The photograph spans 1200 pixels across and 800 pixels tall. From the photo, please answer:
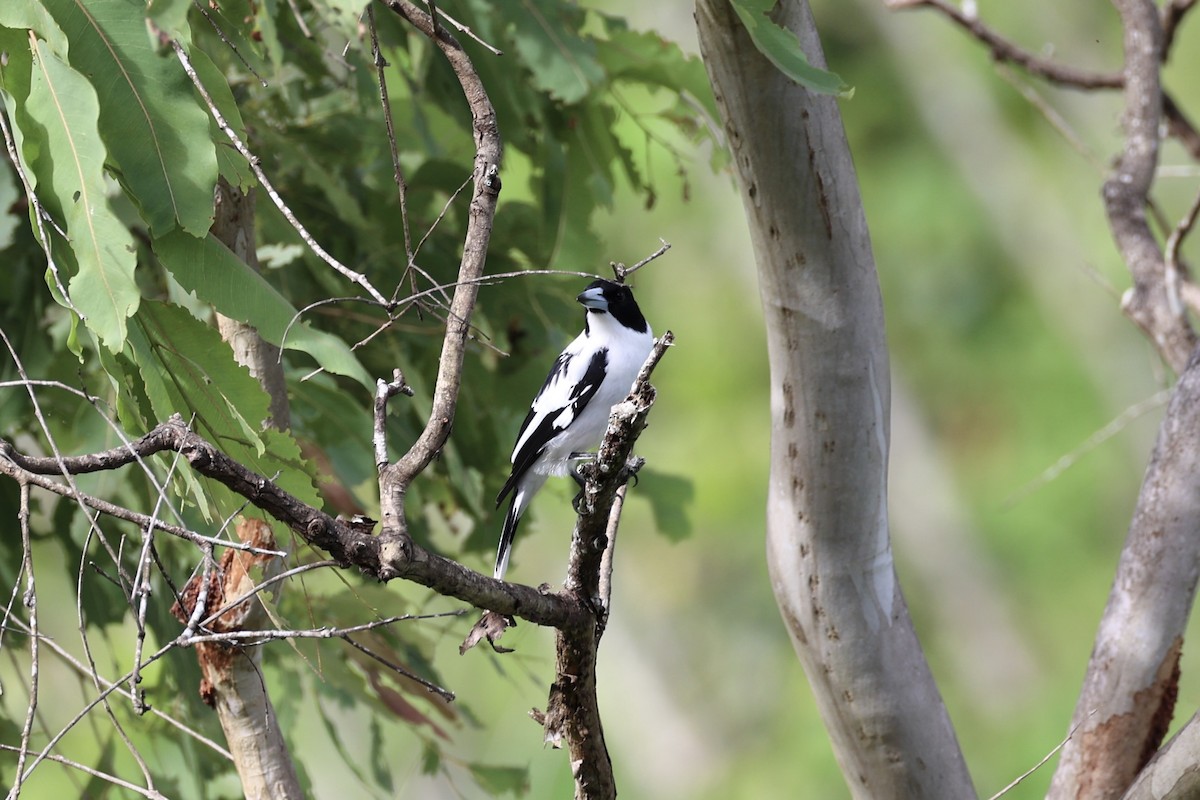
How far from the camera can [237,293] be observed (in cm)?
162

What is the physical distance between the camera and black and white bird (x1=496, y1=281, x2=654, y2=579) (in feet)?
9.68

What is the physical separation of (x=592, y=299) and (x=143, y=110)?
1542 millimetres

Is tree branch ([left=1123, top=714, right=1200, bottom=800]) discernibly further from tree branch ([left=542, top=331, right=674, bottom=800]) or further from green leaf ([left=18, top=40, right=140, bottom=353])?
green leaf ([left=18, top=40, right=140, bottom=353])

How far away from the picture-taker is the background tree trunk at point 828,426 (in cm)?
195

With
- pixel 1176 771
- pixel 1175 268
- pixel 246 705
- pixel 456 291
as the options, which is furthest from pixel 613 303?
pixel 1176 771

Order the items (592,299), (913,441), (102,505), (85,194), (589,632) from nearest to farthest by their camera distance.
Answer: (102,505), (85,194), (589,632), (592,299), (913,441)

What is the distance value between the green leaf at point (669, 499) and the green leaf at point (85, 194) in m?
2.10

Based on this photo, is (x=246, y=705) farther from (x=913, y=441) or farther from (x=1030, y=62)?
(x=913, y=441)

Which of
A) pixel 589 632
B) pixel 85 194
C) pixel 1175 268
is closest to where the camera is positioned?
pixel 85 194

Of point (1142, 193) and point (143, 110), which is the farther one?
point (1142, 193)

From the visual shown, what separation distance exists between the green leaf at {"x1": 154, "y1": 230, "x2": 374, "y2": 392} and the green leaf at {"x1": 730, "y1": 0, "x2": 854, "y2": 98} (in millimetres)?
689

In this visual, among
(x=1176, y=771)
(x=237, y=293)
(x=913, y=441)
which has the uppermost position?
(x=913, y=441)

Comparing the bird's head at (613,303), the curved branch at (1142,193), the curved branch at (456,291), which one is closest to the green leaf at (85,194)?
the curved branch at (456,291)

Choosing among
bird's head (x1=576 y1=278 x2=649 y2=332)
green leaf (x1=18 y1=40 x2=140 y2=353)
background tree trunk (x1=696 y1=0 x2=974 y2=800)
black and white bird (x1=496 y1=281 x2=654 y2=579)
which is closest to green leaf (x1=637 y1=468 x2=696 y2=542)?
black and white bird (x1=496 y1=281 x2=654 y2=579)
